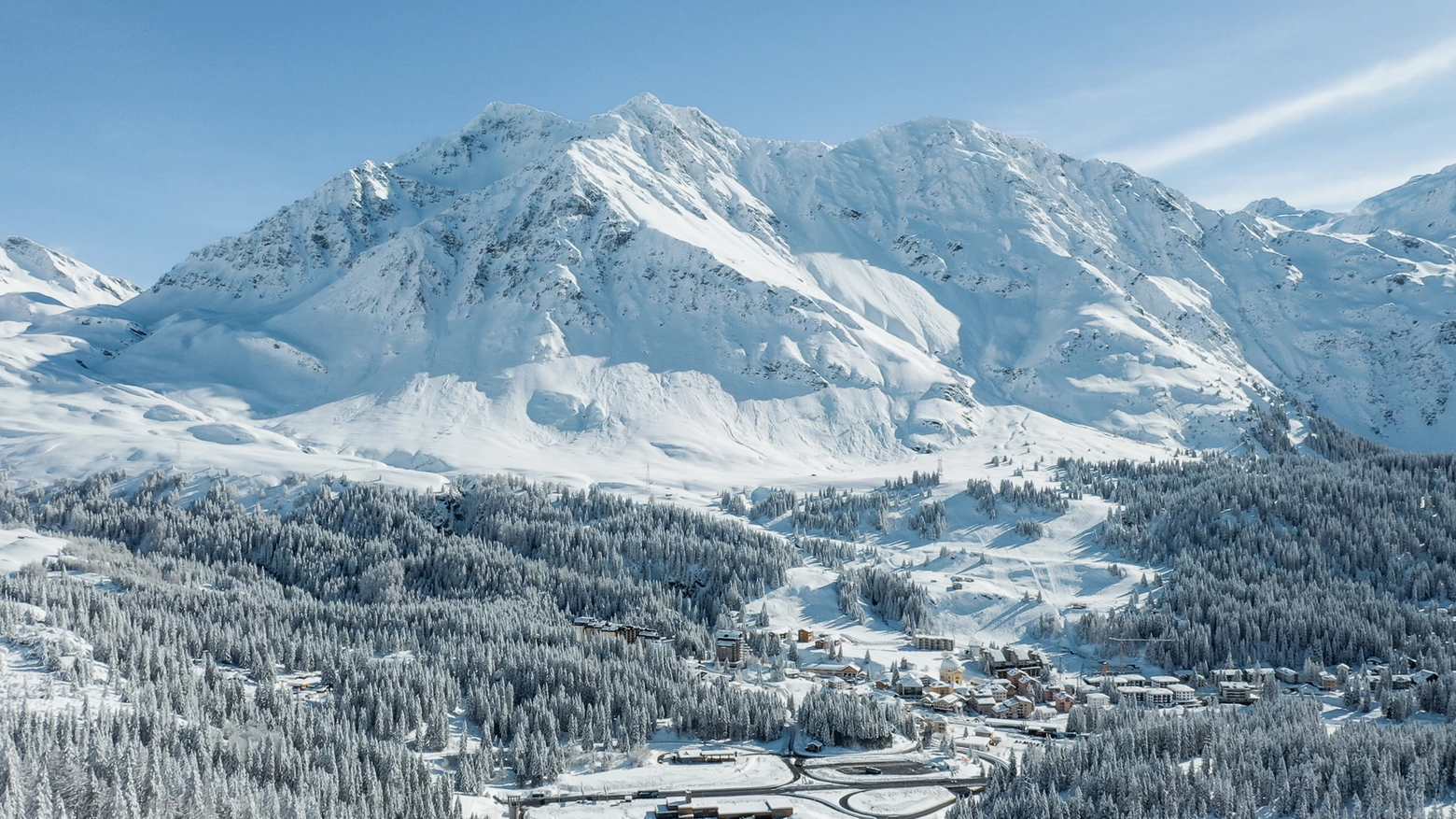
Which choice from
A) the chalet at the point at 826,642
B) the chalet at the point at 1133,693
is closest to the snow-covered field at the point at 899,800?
the chalet at the point at 1133,693

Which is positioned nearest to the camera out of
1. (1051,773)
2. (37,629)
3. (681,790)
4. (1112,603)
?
(1051,773)

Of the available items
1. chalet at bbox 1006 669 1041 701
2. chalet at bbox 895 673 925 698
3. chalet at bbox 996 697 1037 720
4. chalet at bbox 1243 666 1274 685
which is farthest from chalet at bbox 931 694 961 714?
chalet at bbox 1243 666 1274 685

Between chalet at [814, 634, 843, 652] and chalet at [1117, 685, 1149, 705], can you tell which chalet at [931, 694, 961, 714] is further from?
chalet at [814, 634, 843, 652]

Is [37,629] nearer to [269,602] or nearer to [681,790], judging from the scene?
[269,602]

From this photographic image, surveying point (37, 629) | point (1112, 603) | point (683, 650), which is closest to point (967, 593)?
point (1112, 603)

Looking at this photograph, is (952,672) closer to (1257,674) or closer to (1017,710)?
(1017,710)

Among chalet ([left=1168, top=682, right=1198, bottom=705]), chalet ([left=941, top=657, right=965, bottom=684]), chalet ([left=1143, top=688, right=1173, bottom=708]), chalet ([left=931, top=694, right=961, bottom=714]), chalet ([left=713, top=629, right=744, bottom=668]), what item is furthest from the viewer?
chalet ([left=713, top=629, right=744, bottom=668])

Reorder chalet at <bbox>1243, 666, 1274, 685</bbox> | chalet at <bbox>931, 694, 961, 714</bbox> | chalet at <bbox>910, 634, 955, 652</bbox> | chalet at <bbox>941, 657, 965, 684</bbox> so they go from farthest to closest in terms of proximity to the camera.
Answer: chalet at <bbox>910, 634, 955, 652</bbox> → chalet at <bbox>941, 657, 965, 684</bbox> → chalet at <bbox>1243, 666, 1274, 685</bbox> → chalet at <bbox>931, 694, 961, 714</bbox>

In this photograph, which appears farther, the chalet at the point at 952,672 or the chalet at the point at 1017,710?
the chalet at the point at 952,672

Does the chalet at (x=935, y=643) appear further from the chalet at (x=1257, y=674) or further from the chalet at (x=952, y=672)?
the chalet at (x=1257, y=674)

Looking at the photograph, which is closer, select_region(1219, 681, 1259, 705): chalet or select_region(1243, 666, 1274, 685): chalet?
select_region(1219, 681, 1259, 705): chalet

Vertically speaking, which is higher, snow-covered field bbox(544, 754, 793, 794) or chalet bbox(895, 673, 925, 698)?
chalet bbox(895, 673, 925, 698)
